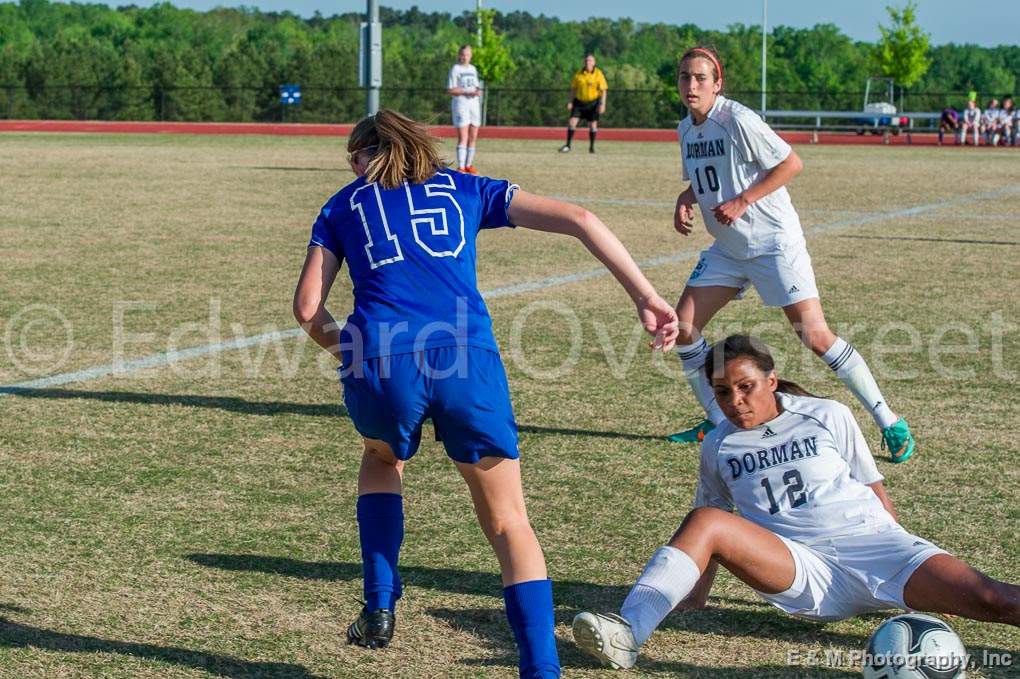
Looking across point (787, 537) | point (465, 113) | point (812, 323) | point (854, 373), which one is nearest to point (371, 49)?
point (465, 113)

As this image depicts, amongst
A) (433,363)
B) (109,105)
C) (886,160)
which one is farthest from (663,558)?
(109,105)

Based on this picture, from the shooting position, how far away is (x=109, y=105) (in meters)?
52.5

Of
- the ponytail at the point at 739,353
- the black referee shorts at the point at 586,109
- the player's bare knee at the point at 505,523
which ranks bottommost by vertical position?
the player's bare knee at the point at 505,523

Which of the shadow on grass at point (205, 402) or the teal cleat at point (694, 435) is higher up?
the teal cleat at point (694, 435)

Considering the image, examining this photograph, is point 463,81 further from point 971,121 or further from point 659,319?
point 971,121

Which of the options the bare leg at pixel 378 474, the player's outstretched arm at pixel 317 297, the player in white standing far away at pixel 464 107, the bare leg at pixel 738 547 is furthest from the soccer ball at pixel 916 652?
the player in white standing far away at pixel 464 107

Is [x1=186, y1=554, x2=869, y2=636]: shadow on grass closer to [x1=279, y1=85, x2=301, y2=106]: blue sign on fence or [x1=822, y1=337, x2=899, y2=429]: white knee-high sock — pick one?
[x1=822, y1=337, x2=899, y2=429]: white knee-high sock

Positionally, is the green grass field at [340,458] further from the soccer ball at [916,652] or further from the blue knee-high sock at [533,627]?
the blue knee-high sock at [533,627]

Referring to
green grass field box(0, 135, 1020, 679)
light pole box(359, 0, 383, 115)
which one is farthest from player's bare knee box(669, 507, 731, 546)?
light pole box(359, 0, 383, 115)

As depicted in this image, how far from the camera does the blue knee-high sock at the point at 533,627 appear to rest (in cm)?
364

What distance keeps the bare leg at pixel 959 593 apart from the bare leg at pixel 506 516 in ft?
4.00

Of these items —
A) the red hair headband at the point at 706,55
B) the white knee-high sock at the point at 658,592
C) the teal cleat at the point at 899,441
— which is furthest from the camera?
the red hair headband at the point at 706,55

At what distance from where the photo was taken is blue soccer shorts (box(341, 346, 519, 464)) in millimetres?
3678

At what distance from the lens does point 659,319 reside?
12.1ft
